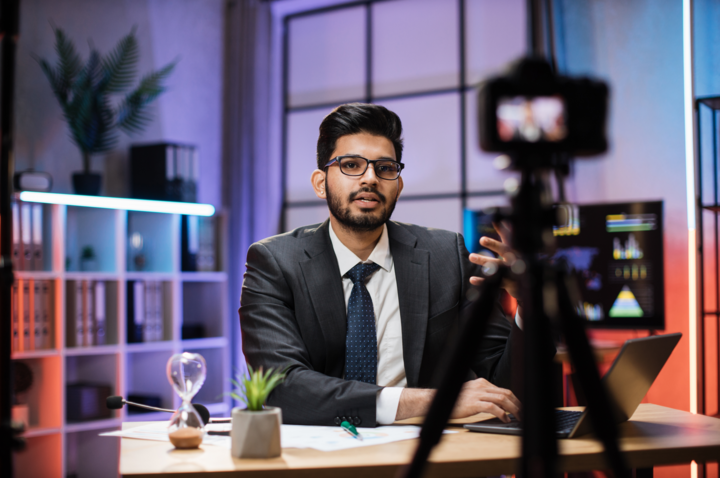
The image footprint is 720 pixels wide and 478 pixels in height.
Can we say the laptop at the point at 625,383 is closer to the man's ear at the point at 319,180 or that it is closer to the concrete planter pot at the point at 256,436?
the concrete planter pot at the point at 256,436

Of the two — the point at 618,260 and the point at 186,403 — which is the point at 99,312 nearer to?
the point at 186,403

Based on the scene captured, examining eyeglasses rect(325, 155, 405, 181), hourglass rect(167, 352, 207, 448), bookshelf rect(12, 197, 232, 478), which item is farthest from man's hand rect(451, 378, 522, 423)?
bookshelf rect(12, 197, 232, 478)

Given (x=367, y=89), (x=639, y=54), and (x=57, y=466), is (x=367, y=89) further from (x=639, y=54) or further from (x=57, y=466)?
(x=57, y=466)

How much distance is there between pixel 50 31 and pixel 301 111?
6.04ft

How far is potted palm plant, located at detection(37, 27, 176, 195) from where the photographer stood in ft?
11.6

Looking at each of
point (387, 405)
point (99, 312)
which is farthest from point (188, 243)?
point (387, 405)

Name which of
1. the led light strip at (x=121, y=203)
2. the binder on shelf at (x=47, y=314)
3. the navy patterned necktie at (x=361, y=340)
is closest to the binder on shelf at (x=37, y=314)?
the binder on shelf at (x=47, y=314)

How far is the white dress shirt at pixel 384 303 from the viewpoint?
1.77 metres

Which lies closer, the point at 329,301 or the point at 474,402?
the point at 474,402

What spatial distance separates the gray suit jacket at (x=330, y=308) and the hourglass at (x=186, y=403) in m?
0.25

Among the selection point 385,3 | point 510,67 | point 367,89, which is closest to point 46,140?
point 367,89

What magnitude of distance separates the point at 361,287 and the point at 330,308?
0.12m

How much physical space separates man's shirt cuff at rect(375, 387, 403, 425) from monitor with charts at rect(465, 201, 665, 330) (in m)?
1.98

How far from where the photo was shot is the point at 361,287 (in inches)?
70.8
